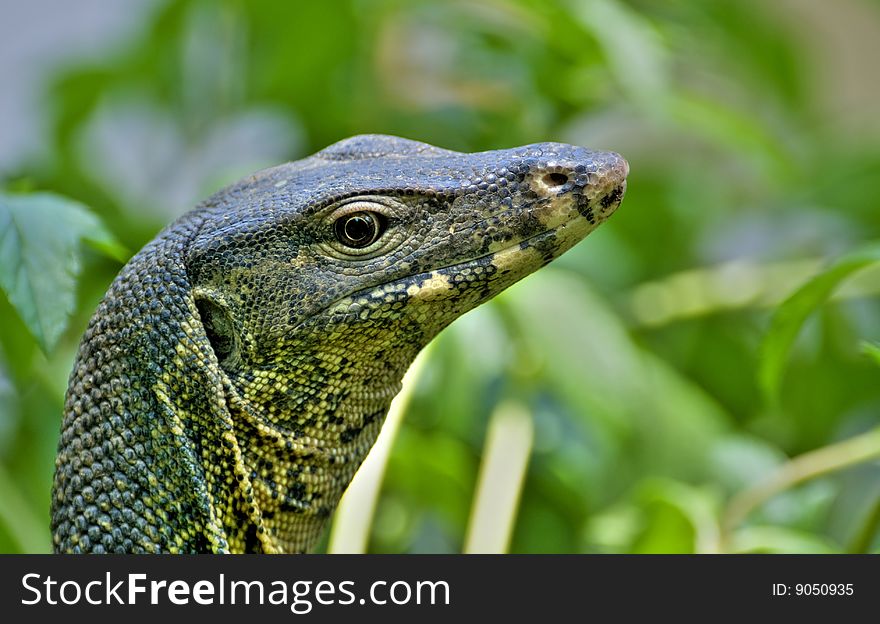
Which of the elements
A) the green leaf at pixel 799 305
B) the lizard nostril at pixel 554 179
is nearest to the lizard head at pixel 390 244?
the lizard nostril at pixel 554 179

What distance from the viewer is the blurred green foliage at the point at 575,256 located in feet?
7.77

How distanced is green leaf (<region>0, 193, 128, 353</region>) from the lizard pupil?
0.36 metres

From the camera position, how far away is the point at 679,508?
229 centimetres

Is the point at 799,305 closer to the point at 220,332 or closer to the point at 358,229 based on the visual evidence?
the point at 358,229

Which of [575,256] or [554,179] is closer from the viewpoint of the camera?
[554,179]

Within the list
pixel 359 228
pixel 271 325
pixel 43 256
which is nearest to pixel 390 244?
pixel 359 228

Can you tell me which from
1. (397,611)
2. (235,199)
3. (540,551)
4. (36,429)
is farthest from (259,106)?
(397,611)

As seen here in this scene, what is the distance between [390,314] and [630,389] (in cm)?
102

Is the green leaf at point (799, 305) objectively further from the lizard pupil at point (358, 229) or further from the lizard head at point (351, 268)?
the lizard pupil at point (358, 229)

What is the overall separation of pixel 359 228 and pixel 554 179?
28 cm

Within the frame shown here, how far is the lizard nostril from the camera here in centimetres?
151

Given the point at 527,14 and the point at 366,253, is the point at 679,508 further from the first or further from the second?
the point at 527,14

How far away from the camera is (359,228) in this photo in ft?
5.10

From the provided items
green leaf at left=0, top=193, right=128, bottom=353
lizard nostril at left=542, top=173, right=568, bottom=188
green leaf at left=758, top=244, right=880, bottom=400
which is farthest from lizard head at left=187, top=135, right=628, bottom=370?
green leaf at left=758, top=244, right=880, bottom=400
